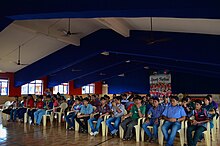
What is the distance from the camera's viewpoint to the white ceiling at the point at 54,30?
6.54 m

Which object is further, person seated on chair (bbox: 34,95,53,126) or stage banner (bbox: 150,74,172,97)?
stage banner (bbox: 150,74,172,97)

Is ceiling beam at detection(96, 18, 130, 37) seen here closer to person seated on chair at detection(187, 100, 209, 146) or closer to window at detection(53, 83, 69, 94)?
person seated on chair at detection(187, 100, 209, 146)

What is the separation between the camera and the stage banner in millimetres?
17406

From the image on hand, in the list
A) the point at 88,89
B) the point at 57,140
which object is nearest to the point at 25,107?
the point at 57,140

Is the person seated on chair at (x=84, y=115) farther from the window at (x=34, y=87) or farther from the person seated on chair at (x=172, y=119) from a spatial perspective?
the window at (x=34, y=87)

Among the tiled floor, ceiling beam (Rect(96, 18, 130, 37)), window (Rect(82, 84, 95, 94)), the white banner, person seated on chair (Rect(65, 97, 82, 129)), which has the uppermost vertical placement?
ceiling beam (Rect(96, 18, 130, 37))

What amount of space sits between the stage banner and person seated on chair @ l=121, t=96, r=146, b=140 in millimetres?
11407

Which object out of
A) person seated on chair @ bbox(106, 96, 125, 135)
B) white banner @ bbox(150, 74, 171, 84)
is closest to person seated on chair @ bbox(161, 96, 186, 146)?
person seated on chair @ bbox(106, 96, 125, 135)

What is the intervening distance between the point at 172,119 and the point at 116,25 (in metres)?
3.56

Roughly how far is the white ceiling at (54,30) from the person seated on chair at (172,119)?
2.27 metres

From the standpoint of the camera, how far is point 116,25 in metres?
7.45

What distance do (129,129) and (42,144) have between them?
2231 millimetres

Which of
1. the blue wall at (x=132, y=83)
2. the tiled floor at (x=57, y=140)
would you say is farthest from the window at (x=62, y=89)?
the tiled floor at (x=57, y=140)

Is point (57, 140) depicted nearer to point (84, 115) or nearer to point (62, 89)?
point (84, 115)
